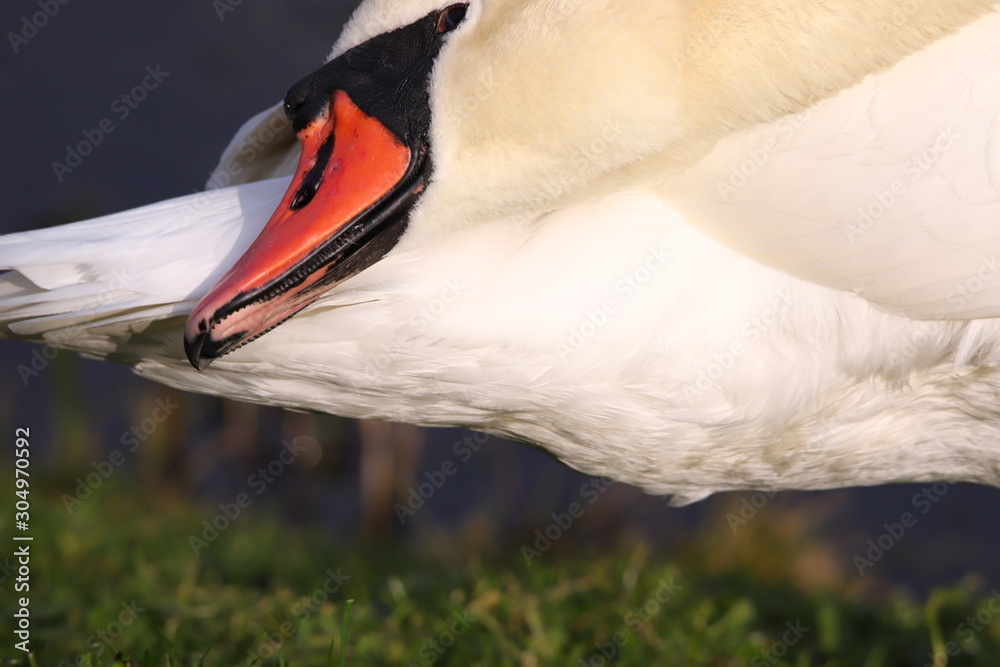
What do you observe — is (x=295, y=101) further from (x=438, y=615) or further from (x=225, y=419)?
(x=225, y=419)

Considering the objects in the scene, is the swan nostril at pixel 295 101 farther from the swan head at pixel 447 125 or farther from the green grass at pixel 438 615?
the green grass at pixel 438 615

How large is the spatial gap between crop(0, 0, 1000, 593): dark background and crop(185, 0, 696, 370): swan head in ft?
9.92

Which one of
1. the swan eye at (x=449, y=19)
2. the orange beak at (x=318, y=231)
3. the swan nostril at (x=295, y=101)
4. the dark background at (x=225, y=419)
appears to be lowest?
the dark background at (x=225, y=419)

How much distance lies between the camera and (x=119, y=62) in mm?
5984

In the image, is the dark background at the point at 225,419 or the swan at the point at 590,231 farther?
the dark background at the point at 225,419

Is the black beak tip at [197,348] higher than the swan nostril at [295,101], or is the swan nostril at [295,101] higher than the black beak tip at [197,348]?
the swan nostril at [295,101]

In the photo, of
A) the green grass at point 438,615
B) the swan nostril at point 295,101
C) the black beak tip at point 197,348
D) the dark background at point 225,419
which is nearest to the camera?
the black beak tip at point 197,348

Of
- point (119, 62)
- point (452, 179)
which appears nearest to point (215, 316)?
point (452, 179)

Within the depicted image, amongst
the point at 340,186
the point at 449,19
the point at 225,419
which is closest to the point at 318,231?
the point at 340,186

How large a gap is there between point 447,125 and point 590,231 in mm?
279

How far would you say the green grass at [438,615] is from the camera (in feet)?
7.43

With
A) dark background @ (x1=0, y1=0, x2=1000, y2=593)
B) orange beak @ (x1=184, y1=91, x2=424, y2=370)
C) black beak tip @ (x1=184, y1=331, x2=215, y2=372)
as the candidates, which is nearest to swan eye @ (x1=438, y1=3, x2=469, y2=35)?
orange beak @ (x1=184, y1=91, x2=424, y2=370)

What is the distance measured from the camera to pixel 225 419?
510 centimetres

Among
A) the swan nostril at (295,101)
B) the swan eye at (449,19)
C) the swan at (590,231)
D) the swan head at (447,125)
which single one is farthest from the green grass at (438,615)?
the swan eye at (449,19)
